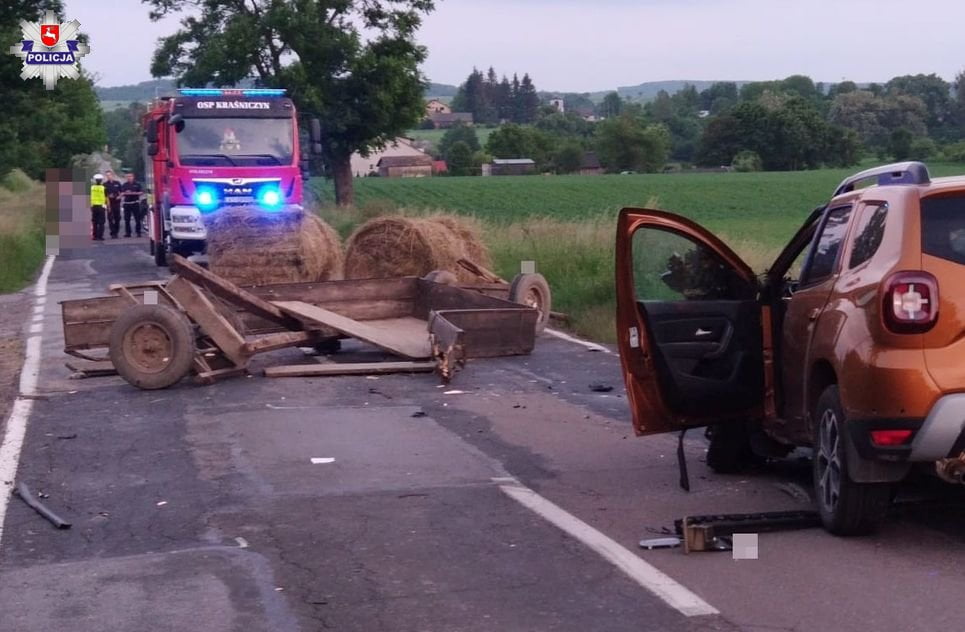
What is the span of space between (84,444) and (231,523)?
3008mm

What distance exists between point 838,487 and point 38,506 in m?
A: 4.55

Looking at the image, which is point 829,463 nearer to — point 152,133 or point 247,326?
point 247,326

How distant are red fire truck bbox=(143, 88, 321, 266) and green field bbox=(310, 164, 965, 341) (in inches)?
101

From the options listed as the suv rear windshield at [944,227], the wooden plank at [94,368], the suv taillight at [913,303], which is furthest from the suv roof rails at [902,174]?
the wooden plank at [94,368]

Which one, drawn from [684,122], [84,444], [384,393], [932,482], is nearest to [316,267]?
[384,393]

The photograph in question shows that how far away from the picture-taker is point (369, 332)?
1395 centimetres

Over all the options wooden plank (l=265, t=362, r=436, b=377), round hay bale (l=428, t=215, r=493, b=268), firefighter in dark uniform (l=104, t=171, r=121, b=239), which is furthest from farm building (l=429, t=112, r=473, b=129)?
wooden plank (l=265, t=362, r=436, b=377)

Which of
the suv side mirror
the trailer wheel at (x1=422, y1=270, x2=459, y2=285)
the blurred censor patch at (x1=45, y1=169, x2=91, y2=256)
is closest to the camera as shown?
the trailer wheel at (x1=422, y1=270, x2=459, y2=285)

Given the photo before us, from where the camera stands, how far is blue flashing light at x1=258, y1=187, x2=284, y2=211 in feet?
79.2

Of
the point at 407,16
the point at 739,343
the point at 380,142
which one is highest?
the point at 407,16

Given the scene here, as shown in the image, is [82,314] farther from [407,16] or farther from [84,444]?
[407,16]

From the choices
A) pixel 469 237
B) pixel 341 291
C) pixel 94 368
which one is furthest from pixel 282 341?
pixel 469 237

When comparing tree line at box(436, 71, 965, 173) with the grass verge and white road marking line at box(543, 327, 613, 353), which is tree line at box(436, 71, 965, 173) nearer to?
white road marking line at box(543, 327, 613, 353)

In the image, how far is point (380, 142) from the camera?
1555 inches
